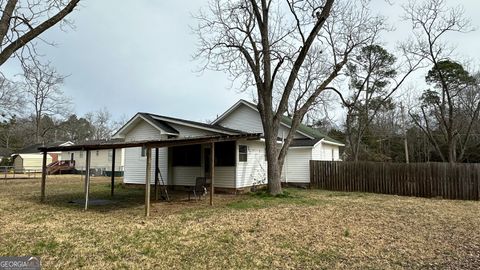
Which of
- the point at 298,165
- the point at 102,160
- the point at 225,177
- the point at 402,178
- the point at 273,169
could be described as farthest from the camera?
the point at 102,160

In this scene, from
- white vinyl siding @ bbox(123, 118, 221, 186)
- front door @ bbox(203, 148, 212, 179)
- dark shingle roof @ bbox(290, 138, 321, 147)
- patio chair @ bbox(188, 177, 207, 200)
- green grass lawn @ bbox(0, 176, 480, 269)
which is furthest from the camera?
dark shingle roof @ bbox(290, 138, 321, 147)

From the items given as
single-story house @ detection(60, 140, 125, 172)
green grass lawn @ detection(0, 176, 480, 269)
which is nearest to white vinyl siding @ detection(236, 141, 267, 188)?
green grass lawn @ detection(0, 176, 480, 269)

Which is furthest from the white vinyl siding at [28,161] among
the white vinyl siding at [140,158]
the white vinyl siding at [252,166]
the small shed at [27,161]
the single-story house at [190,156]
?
the white vinyl siding at [252,166]

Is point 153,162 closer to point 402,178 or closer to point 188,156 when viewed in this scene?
point 188,156

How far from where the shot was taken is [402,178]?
16.0 metres

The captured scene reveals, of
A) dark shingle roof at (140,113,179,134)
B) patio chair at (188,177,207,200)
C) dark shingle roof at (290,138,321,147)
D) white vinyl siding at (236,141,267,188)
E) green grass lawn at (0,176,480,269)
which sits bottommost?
green grass lawn at (0,176,480,269)

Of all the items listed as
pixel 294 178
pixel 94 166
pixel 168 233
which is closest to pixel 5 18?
pixel 168 233

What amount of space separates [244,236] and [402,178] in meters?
11.7

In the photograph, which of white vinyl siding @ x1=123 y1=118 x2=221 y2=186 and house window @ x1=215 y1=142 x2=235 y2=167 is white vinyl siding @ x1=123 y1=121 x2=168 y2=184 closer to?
white vinyl siding @ x1=123 y1=118 x2=221 y2=186

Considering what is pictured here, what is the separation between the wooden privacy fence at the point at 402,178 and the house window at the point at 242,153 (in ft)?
15.8

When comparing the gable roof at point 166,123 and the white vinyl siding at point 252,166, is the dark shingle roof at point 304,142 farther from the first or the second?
the gable roof at point 166,123

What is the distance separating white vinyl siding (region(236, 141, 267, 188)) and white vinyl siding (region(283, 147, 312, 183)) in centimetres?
248

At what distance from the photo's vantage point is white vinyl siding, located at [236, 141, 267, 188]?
15.9 m

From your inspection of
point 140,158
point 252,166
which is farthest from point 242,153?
point 140,158
